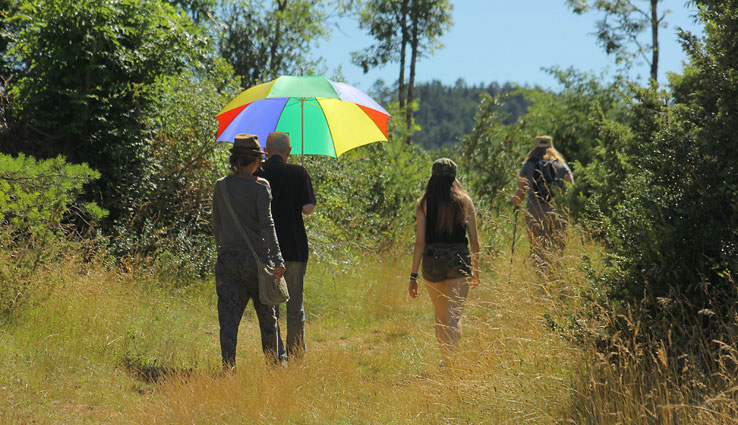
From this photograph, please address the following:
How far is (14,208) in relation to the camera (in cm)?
659

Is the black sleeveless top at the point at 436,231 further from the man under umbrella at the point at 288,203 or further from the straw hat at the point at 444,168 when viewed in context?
the man under umbrella at the point at 288,203

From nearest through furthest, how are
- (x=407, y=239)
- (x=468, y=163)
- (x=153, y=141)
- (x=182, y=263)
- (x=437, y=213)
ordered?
(x=437, y=213)
(x=182, y=263)
(x=153, y=141)
(x=407, y=239)
(x=468, y=163)

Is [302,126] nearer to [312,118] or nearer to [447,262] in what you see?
[312,118]

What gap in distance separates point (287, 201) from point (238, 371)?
1487 millimetres

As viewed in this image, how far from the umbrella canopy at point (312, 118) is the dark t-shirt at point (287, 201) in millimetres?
977

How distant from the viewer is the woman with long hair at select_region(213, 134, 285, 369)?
202 inches

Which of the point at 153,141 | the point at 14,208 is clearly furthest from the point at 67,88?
the point at 14,208

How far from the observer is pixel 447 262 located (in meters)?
5.72

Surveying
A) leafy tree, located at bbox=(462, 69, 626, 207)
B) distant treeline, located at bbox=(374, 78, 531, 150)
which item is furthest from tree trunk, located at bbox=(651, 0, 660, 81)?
distant treeline, located at bbox=(374, 78, 531, 150)

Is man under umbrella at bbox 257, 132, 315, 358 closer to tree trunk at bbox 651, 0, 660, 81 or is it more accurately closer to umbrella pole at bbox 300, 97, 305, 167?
umbrella pole at bbox 300, 97, 305, 167

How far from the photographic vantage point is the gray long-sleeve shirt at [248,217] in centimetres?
512

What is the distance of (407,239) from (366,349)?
4.67 meters

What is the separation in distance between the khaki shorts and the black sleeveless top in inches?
1.7

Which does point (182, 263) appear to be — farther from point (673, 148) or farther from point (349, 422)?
point (673, 148)
